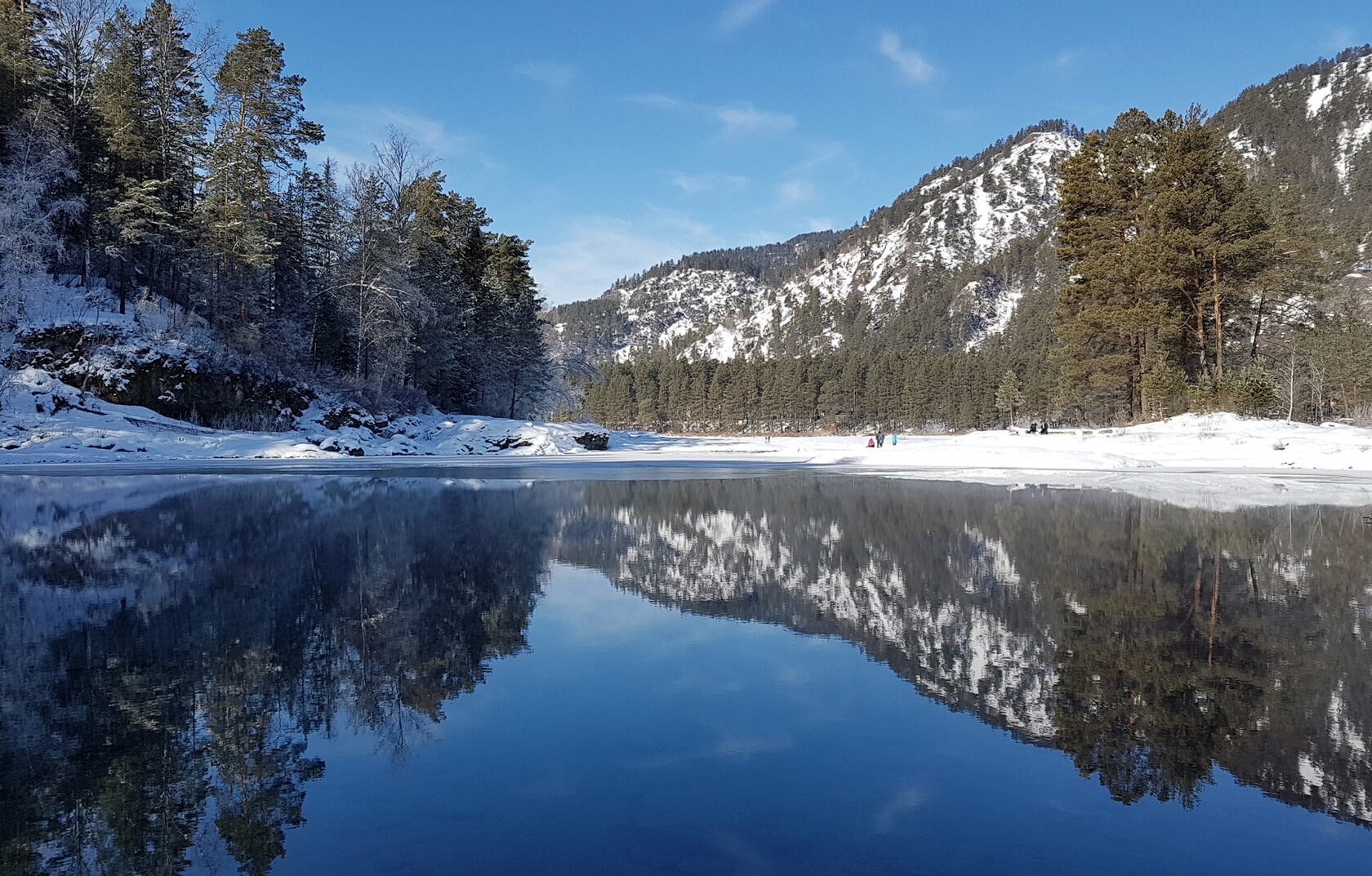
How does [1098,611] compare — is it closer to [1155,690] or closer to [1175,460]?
[1155,690]

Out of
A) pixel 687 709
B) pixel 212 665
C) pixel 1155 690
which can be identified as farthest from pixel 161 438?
pixel 1155 690

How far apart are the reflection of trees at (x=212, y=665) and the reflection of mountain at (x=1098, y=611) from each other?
216 cm

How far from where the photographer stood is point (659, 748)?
412 centimetres

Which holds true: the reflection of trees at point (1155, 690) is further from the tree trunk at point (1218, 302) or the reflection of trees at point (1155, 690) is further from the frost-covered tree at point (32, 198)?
the frost-covered tree at point (32, 198)

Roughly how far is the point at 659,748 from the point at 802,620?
3046 millimetres

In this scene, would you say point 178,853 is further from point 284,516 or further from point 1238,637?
point 284,516

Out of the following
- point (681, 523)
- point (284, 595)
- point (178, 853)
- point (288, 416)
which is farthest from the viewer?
point (288, 416)

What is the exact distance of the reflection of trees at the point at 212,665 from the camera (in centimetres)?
336

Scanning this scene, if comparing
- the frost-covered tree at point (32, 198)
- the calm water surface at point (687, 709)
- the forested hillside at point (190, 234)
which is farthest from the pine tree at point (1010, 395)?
the calm water surface at point (687, 709)

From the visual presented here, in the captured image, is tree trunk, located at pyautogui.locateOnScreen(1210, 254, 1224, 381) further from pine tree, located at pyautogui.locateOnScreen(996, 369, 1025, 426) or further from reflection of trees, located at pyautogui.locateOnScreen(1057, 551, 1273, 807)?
pine tree, located at pyautogui.locateOnScreen(996, 369, 1025, 426)

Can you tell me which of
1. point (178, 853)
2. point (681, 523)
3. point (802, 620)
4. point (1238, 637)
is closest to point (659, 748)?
point (178, 853)

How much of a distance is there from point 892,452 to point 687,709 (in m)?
32.1

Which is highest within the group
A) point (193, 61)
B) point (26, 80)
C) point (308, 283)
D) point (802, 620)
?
point (193, 61)

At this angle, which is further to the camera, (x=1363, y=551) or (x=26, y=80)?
(x=26, y=80)
